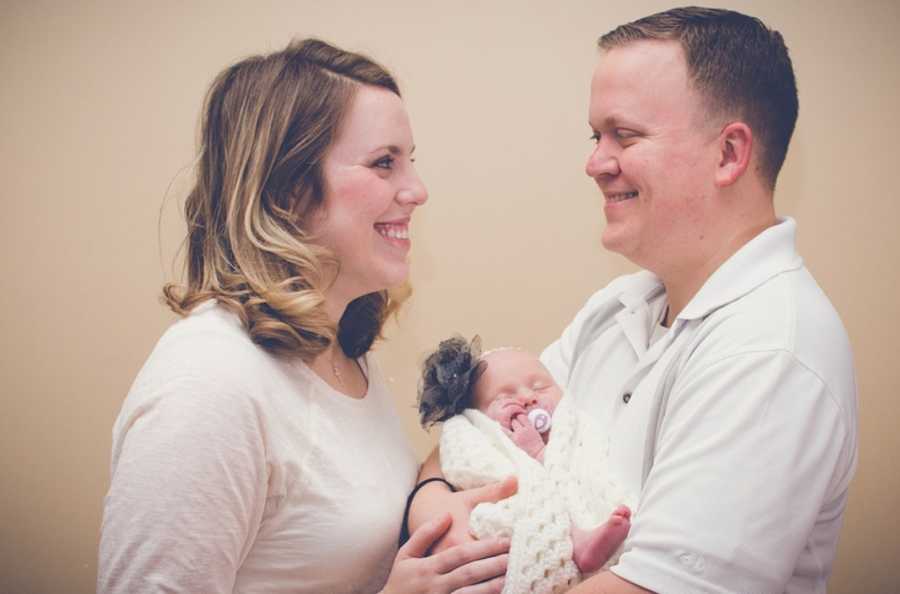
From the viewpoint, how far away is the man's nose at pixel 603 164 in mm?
1491

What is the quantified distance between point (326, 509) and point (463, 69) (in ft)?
5.25

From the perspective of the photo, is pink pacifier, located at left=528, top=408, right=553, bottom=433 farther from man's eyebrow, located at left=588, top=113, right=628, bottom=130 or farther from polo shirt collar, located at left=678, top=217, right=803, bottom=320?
man's eyebrow, located at left=588, top=113, right=628, bottom=130

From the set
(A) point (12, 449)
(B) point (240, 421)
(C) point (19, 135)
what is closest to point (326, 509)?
(B) point (240, 421)

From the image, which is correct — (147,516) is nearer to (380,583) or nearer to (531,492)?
(380,583)

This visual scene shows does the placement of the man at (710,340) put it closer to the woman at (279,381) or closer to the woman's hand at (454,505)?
the woman's hand at (454,505)

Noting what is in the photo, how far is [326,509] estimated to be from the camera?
4.28 ft

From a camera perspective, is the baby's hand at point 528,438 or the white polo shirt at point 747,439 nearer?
the white polo shirt at point 747,439

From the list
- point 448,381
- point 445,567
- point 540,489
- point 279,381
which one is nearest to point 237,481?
point 279,381

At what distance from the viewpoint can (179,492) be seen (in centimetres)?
111

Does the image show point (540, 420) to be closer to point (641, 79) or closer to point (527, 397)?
point (527, 397)

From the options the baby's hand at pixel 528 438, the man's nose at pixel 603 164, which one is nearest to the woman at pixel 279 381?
the baby's hand at pixel 528 438

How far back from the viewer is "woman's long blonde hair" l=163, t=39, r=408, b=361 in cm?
133

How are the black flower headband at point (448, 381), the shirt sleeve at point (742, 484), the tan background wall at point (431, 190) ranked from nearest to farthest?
the shirt sleeve at point (742, 484) < the black flower headband at point (448, 381) < the tan background wall at point (431, 190)

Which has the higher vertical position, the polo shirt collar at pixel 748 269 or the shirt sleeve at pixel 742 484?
the polo shirt collar at pixel 748 269
